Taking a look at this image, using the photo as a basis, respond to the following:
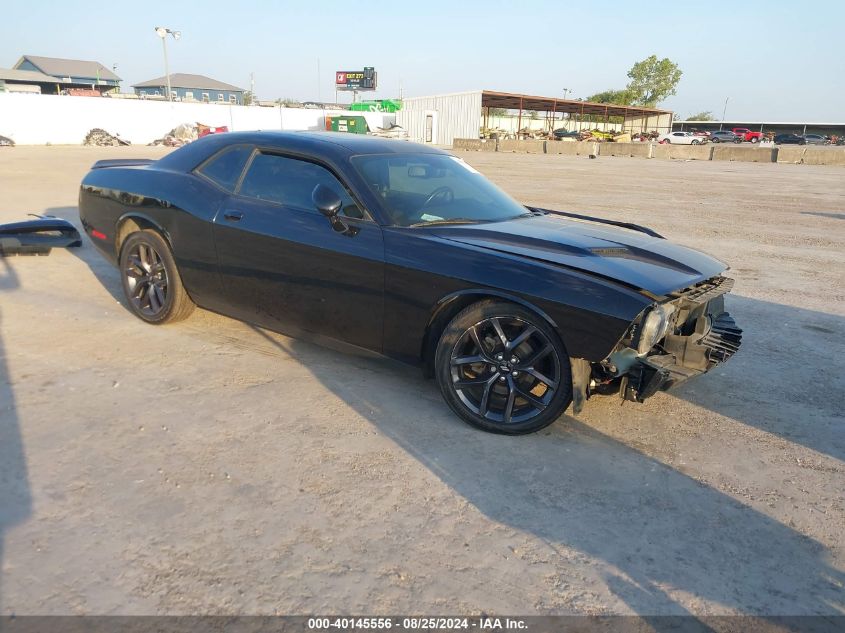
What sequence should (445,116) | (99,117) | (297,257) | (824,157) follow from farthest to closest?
(445,116) → (99,117) → (824,157) → (297,257)

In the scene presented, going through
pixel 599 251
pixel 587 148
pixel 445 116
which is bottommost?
pixel 599 251

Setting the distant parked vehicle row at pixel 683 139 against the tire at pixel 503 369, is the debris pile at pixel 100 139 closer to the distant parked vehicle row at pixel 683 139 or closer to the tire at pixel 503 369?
the tire at pixel 503 369

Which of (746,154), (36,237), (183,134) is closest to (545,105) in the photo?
(746,154)

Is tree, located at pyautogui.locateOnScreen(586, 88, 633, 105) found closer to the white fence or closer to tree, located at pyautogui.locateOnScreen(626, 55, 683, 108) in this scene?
tree, located at pyautogui.locateOnScreen(626, 55, 683, 108)

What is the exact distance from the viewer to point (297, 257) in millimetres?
3809

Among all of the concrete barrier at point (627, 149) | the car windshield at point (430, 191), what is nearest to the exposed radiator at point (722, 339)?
the car windshield at point (430, 191)

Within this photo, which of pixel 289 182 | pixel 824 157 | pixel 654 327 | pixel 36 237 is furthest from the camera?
pixel 824 157

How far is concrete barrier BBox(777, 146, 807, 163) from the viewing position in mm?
32750

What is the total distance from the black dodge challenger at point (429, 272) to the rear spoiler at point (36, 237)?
119 inches

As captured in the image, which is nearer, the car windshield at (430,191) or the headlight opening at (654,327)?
the headlight opening at (654,327)

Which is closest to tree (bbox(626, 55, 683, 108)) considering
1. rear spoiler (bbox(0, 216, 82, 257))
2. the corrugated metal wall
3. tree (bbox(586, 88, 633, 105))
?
tree (bbox(586, 88, 633, 105))

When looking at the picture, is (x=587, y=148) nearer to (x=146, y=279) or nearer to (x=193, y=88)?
(x=146, y=279)

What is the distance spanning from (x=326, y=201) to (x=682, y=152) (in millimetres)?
37819

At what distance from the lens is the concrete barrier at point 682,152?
35812mm
